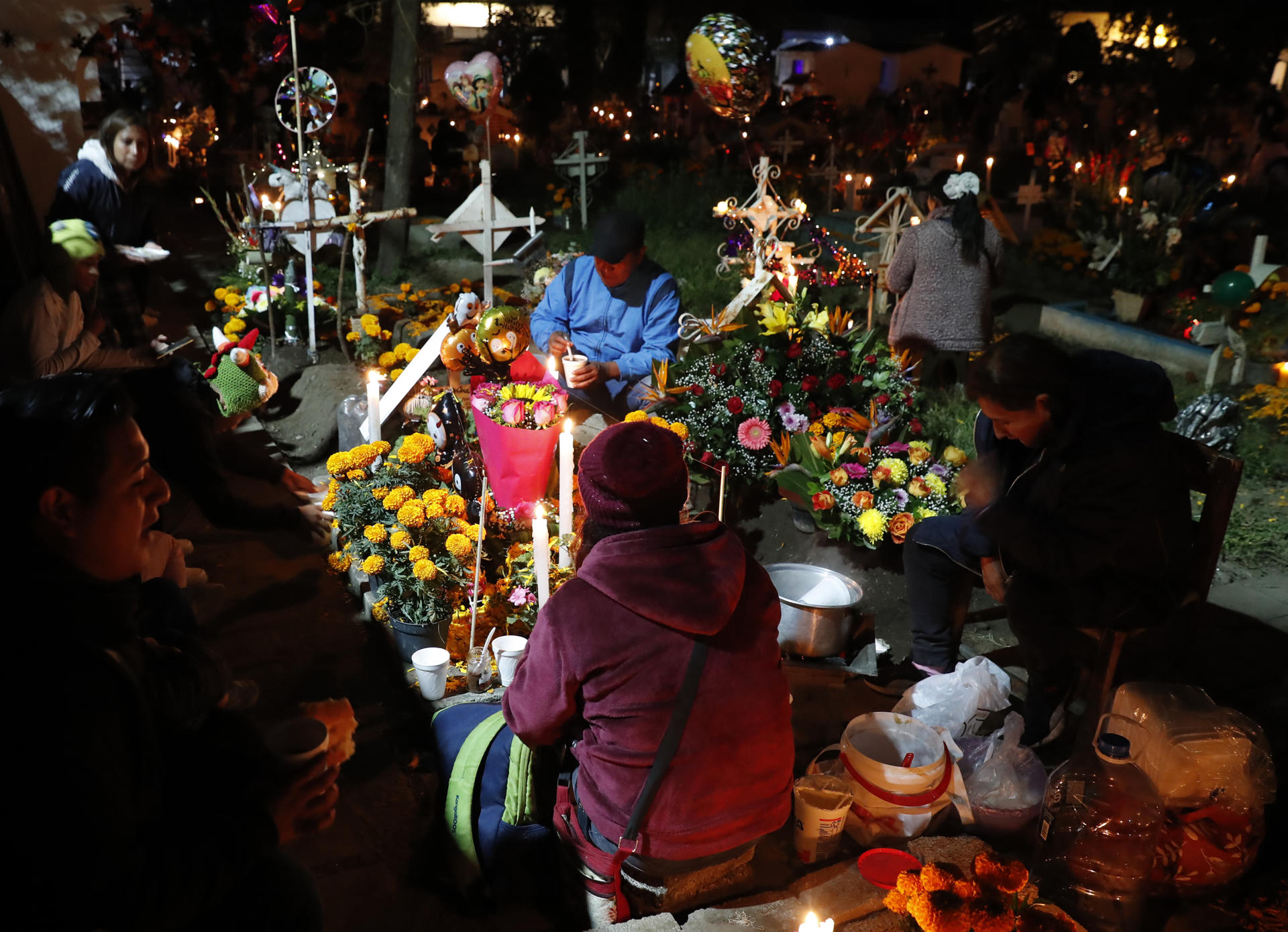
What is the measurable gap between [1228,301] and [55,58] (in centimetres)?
903

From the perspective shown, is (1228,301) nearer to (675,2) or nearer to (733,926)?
(733,926)

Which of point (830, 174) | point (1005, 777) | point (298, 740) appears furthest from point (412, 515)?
point (830, 174)

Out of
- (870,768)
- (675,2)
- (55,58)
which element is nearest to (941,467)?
(870,768)

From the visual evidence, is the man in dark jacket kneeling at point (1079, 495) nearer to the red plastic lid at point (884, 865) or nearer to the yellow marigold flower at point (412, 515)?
the red plastic lid at point (884, 865)

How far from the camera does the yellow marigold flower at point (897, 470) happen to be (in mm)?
3805

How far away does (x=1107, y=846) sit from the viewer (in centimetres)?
235

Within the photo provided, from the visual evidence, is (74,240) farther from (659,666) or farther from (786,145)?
(786,145)

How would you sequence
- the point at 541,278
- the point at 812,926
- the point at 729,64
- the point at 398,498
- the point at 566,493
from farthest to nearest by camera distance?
the point at 541,278 → the point at 729,64 → the point at 398,498 → the point at 566,493 → the point at 812,926

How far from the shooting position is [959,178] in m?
5.29

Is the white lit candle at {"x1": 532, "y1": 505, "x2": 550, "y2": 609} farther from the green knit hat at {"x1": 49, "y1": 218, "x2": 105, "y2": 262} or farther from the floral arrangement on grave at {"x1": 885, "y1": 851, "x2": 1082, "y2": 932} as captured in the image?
the green knit hat at {"x1": 49, "y1": 218, "x2": 105, "y2": 262}

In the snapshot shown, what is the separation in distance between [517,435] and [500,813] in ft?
5.04

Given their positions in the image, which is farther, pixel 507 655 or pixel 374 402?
pixel 374 402

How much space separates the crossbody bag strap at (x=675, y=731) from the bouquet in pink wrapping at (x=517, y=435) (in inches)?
70.5

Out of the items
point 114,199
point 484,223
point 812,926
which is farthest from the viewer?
point 484,223
